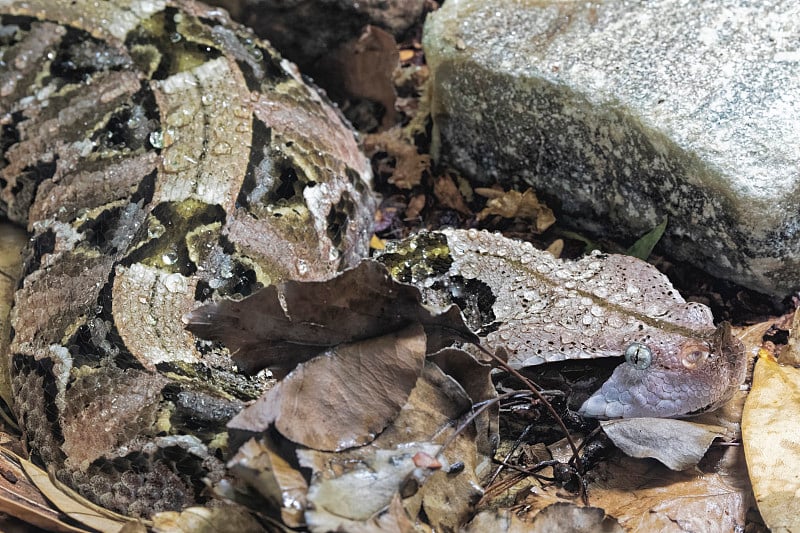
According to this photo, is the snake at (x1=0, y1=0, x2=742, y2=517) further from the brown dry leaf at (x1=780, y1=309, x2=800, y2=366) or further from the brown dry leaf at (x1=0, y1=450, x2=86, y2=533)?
the brown dry leaf at (x1=780, y1=309, x2=800, y2=366)

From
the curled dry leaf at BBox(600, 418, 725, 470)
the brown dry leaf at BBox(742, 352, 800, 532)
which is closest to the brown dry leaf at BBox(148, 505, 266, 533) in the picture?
the curled dry leaf at BBox(600, 418, 725, 470)

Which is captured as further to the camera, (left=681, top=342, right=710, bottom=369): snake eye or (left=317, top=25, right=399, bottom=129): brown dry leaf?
(left=317, top=25, right=399, bottom=129): brown dry leaf

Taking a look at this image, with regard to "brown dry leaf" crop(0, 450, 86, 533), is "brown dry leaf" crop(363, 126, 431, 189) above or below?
above

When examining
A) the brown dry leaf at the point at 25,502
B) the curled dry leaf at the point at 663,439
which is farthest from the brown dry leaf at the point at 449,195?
the brown dry leaf at the point at 25,502

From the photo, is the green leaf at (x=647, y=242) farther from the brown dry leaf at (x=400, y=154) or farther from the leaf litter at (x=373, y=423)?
the brown dry leaf at (x=400, y=154)

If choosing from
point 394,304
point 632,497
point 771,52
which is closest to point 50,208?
point 394,304

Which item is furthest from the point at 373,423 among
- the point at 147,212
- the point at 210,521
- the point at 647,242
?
the point at 647,242

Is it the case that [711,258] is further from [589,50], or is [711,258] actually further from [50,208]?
[50,208]
